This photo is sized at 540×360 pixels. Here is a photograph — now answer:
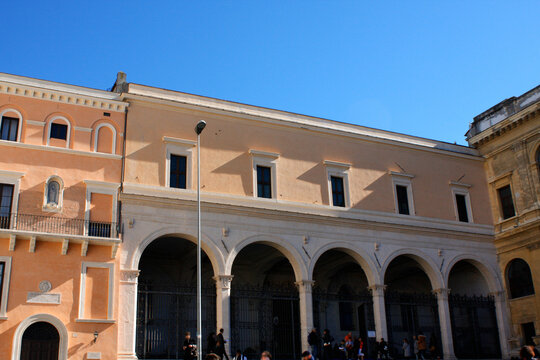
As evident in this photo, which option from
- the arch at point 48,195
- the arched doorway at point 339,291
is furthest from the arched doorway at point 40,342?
the arched doorway at point 339,291

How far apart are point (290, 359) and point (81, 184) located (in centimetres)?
1159

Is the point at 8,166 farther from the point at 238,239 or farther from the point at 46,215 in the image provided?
the point at 238,239

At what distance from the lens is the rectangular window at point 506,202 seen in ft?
97.5

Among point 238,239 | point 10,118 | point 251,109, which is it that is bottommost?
point 238,239

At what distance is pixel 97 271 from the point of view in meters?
21.1

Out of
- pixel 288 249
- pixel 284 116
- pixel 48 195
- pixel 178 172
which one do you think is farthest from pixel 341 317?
pixel 48 195

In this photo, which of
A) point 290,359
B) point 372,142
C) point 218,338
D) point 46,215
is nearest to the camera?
point 218,338

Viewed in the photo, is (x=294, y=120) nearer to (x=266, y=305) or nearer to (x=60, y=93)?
(x=266, y=305)

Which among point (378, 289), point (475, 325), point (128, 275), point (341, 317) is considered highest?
point (128, 275)

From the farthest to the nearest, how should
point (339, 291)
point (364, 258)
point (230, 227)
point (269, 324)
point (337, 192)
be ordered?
point (339, 291) < point (269, 324) < point (337, 192) < point (364, 258) < point (230, 227)

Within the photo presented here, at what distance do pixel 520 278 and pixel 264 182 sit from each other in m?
13.0

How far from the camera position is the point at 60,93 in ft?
74.9

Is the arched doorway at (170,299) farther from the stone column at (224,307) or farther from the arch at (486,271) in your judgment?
the arch at (486,271)

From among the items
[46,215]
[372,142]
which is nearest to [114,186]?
[46,215]
